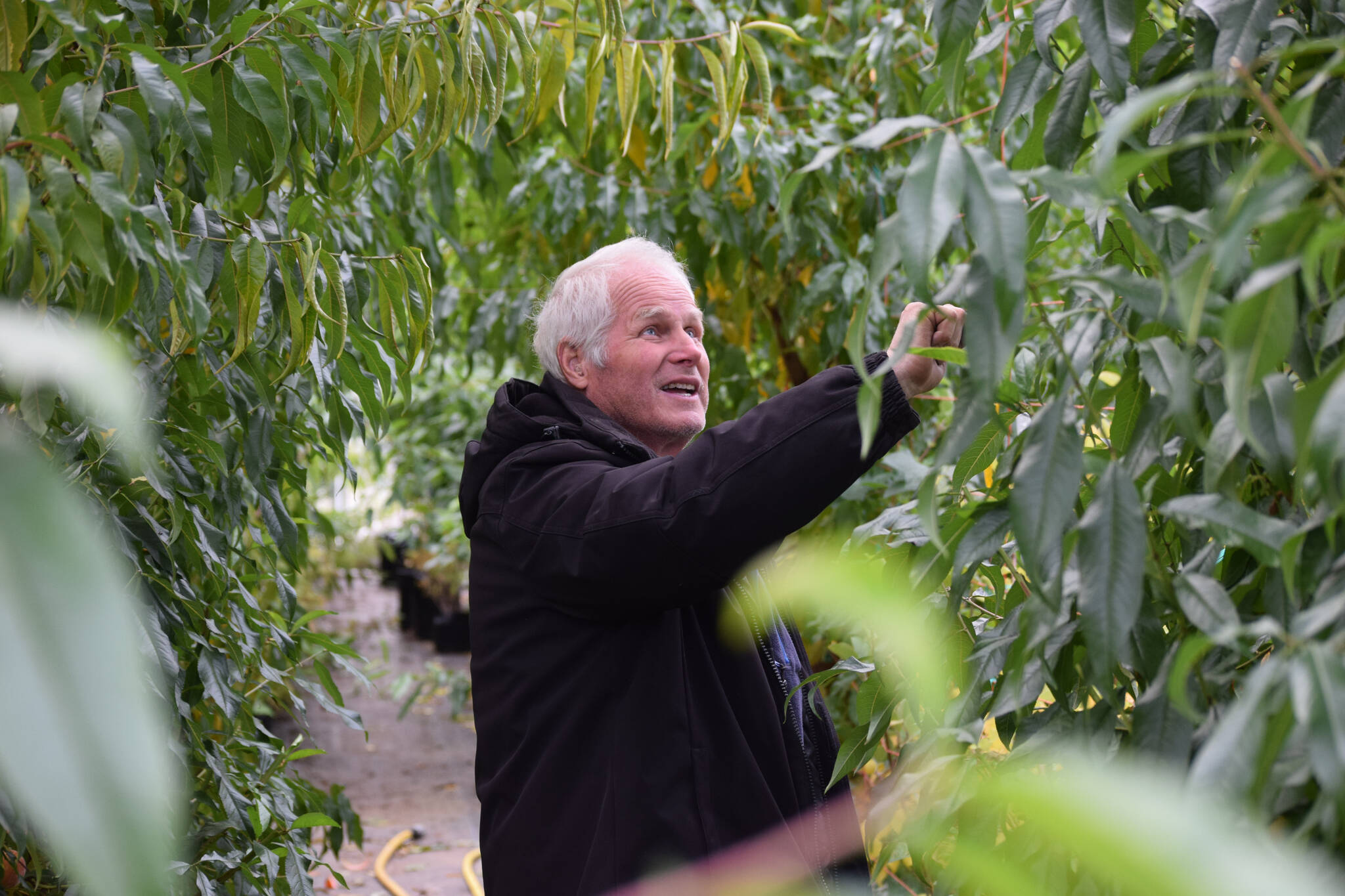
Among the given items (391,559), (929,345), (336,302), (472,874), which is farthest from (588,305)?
(391,559)

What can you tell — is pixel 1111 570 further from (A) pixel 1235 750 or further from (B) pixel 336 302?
(B) pixel 336 302

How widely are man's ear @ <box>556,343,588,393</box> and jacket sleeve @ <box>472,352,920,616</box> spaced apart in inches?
11.8

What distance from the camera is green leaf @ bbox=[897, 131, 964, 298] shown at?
1.72 feet

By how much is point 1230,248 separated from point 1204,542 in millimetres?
337

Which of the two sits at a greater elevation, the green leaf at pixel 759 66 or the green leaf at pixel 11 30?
the green leaf at pixel 11 30

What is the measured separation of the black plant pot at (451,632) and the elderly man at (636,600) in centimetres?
487

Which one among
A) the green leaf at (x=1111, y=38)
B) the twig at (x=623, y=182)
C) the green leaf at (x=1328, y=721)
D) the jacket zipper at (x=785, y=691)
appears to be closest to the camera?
the green leaf at (x=1328, y=721)

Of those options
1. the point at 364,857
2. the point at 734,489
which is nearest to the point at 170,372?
the point at 734,489

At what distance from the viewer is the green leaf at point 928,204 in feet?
1.72

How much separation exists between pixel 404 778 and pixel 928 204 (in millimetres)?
4552

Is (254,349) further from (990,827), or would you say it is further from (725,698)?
(990,827)

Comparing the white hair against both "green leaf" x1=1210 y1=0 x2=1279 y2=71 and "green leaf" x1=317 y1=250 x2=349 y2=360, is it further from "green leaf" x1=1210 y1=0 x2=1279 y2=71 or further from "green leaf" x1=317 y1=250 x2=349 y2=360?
"green leaf" x1=1210 y1=0 x2=1279 y2=71

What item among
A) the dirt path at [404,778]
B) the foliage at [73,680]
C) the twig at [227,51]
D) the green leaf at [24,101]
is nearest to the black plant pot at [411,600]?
Result: the dirt path at [404,778]

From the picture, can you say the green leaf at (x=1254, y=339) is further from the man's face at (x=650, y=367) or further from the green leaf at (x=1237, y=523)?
the man's face at (x=650, y=367)
